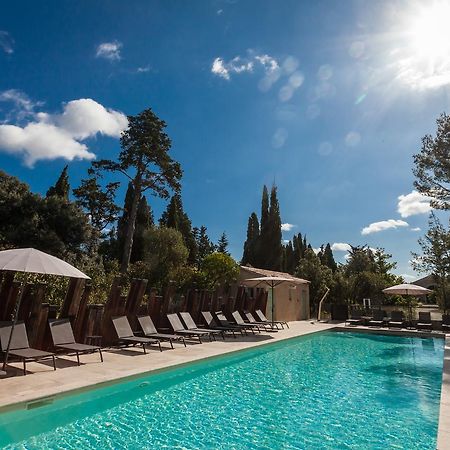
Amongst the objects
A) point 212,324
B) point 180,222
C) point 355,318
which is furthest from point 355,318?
point 180,222

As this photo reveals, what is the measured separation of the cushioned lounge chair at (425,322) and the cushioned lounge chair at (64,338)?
17.3 metres

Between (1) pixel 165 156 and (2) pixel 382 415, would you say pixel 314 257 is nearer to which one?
(1) pixel 165 156

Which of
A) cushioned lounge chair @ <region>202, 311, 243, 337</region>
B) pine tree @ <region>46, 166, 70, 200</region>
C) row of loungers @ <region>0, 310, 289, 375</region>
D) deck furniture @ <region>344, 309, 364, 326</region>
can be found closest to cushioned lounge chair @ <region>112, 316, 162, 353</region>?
row of loungers @ <region>0, 310, 289, 375</region>

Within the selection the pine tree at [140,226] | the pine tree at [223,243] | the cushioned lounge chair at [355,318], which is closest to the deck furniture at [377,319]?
the cushioned lounge chair at [355,318]

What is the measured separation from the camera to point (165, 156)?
28672 millimetres

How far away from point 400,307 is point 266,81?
1998 cm

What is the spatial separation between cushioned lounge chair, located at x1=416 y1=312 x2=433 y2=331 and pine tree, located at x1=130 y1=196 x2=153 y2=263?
24.7 meters

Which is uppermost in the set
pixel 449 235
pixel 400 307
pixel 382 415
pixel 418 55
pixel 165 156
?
pixel 165 156

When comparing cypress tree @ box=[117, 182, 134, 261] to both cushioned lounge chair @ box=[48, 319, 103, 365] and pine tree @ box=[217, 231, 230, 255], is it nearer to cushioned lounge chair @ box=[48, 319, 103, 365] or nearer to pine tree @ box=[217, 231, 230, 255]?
pine tree @ box=[217, 231, 230, 255]

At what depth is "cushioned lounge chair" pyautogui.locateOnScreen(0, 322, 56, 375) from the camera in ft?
22.2

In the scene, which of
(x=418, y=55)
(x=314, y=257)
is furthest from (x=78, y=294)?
(x=314, y=257)

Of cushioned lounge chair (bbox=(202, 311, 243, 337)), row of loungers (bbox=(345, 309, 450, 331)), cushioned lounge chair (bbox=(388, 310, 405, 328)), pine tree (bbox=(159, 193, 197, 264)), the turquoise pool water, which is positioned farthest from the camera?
pine tree (bbox=(159, 193, 197, 264))

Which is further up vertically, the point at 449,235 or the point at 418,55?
the point at 418,55

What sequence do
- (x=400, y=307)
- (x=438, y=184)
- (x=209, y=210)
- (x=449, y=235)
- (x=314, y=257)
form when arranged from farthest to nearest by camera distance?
1. (x=314, y=257)
2. (x=209, y=210)
3. (x=400, y=307)
4. (x=449, y=235)
5. (x=438, y=184)
